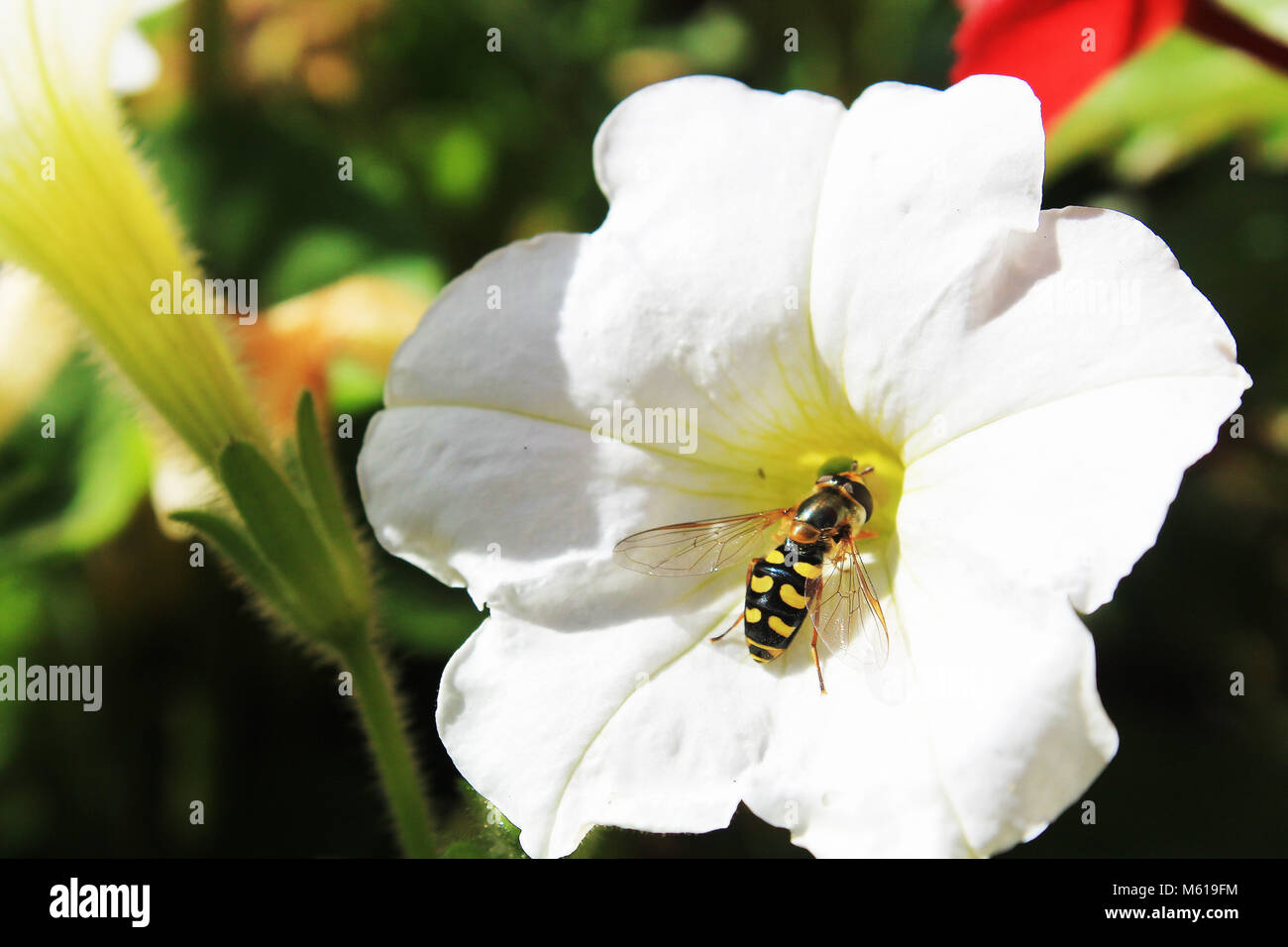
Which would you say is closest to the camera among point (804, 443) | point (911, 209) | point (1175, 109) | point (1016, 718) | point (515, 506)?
point (1016, 718)

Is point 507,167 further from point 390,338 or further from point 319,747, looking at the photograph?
point 319,747

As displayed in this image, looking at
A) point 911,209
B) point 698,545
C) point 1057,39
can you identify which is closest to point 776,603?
point 698,545

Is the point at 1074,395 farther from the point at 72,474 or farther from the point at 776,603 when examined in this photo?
the point at 72,474

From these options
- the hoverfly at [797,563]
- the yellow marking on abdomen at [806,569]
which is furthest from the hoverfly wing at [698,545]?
the yellow marking on abdomen at [806,569]

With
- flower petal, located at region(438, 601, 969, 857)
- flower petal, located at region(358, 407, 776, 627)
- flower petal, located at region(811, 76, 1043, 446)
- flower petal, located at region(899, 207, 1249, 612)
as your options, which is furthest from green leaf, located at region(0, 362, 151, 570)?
flower petal, located at region(899, 207, 1249, 612)

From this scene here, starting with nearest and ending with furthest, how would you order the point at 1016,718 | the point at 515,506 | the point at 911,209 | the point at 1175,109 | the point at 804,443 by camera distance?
the point at 1016,718, the point at 911,209, the point at 515,506, the point at 804,443, the point at 1175,109

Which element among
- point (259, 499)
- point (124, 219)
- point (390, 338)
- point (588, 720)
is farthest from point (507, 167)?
point (588, 720)
